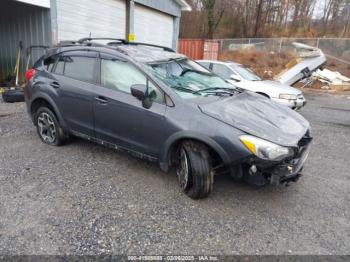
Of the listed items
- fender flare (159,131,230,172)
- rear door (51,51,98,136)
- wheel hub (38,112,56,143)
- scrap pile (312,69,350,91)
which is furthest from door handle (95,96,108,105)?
scrap pile (312,69,350,91)

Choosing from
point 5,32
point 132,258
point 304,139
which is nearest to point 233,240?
point 132,258

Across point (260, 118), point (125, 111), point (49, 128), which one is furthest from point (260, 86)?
point (49, 128)

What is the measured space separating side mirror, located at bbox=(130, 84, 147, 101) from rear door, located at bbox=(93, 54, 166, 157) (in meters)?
0.09

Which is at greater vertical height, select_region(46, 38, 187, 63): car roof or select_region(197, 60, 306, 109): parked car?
select_region(46, 38, 187, 63): car roof

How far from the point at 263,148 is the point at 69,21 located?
8.11m

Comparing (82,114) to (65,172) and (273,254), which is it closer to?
(65,172)

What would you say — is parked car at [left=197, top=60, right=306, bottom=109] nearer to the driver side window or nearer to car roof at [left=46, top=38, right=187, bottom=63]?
car roof at [left=46, top=38, right=187, bottom=63]

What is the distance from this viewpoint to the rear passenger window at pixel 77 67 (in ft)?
12.5

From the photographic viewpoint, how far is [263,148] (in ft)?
8.46

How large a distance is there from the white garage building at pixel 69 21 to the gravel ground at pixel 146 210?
5.31 metres

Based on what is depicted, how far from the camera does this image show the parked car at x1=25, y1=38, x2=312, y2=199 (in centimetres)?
272

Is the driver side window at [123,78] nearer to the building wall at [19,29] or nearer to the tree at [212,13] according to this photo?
the building wall at [19,29]

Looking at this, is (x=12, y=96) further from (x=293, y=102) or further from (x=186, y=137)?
(x=293, y=102)

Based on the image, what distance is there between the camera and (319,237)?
2547mm
